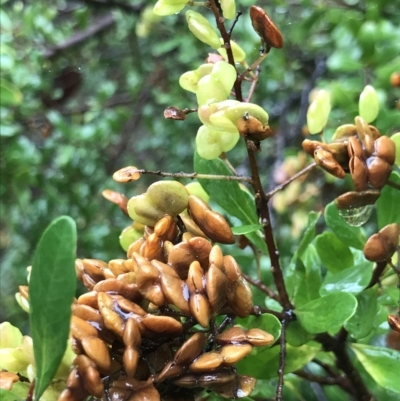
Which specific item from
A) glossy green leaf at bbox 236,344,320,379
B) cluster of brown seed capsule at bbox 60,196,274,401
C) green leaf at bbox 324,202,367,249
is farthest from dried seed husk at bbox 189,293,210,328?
green leaf at bbox 324,202,367,249

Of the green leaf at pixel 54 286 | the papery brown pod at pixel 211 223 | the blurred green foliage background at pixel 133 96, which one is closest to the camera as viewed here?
the green leaf at pixel 54 286

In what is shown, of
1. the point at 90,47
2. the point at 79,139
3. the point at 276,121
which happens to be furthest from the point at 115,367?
the point at 90,47

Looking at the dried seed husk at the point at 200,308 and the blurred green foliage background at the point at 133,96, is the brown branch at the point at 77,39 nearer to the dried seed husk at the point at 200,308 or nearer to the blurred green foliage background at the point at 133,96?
the blurred green foliage background at the point at 133,96

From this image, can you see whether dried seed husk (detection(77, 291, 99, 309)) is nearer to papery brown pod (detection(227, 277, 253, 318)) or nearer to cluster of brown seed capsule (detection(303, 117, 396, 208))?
papery brown pod (detection(227, 277, 253, 318))

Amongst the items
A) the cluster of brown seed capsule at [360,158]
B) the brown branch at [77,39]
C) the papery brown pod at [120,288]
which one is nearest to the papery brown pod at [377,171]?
the cluster of brown seed capsule at [360,158]

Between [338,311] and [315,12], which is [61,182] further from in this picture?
[338,311]
